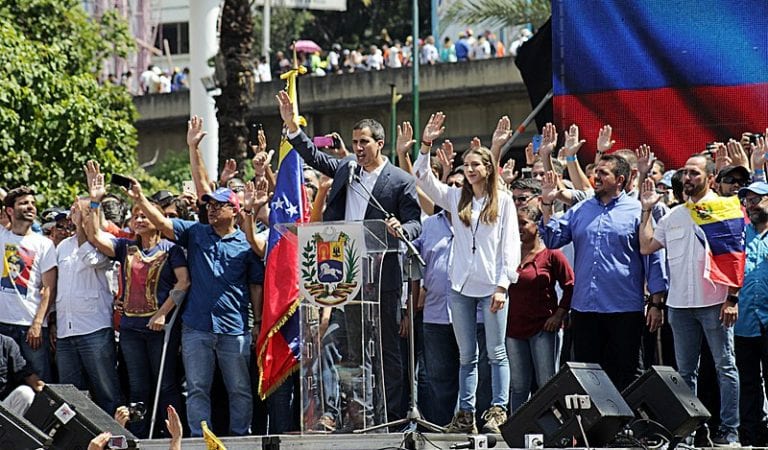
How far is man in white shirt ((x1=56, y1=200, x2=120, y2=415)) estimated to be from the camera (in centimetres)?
1223

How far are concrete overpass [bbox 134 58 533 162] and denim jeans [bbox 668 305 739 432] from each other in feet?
67.5

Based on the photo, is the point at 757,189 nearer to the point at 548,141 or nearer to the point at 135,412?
the point at 548,141

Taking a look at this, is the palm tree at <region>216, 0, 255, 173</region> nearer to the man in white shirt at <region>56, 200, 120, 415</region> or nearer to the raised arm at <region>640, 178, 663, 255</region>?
the man in white shirt at <region>56, 200, 120, 415</region>

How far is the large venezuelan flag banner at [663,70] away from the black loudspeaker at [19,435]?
6298mm

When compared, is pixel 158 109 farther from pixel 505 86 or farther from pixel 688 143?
pixel 688 143

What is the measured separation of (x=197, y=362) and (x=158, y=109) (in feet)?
86.8

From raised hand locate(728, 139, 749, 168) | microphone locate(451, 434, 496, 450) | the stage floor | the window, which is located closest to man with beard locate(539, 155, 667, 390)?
raised hand locate(728, 139, 749, 168)

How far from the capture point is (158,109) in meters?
37.4

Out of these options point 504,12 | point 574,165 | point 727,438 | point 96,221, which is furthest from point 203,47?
Result: point 727,438

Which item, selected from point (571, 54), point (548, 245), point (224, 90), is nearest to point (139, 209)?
point (548, 245)

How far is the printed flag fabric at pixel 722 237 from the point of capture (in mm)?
10664

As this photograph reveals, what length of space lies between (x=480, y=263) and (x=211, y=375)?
94.9 inches

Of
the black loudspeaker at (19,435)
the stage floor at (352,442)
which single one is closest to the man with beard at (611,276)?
the stage floor at (352,442)

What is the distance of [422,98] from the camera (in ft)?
110
